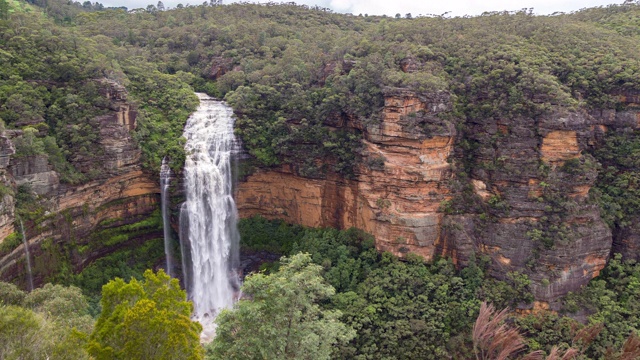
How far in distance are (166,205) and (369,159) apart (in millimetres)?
10673

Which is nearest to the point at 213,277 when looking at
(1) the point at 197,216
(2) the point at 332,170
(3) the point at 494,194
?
(1) the point at 197,216

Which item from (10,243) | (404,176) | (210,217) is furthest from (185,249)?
(404,176)

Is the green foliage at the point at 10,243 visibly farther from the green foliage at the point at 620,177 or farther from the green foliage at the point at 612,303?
the green foliage at the point at 620,177

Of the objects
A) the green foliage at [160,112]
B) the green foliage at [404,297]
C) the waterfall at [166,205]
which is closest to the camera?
the green foliage at [404,297]

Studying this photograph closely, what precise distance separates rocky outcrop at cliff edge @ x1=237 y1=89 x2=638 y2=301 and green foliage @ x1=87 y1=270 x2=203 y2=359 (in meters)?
12.9

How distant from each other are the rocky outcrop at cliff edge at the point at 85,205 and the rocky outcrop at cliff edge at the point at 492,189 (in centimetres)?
1124

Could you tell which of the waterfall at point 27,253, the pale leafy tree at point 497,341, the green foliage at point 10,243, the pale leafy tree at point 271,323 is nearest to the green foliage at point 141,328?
the pale leafy tree at point 271,323

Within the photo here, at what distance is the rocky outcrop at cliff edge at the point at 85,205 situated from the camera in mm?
17266

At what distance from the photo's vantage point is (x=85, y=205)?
2034cm

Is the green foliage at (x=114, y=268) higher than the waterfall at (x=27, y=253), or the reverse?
the waterfall at (x=27, y=253)

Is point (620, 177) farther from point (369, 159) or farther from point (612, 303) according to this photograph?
point (369, 159)

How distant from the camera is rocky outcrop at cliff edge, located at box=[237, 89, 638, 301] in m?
19.5

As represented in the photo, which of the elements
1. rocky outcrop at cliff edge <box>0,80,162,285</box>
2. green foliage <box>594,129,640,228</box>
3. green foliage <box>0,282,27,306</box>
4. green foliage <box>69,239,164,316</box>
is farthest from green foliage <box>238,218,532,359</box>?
green foliage <box>0,282,27,306</box>

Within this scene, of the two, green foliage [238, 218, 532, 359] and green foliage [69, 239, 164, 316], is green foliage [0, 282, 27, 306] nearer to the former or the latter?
green foliage [69, 239, 164, 316]
